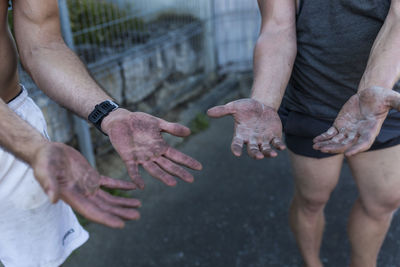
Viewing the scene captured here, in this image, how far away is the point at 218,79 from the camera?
5.23 metres

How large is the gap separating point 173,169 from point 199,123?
2971 millimetres

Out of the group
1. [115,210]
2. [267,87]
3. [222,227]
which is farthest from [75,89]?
[222,227]

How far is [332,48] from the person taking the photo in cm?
191

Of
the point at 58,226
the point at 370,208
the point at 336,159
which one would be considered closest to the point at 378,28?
the point at 336,159

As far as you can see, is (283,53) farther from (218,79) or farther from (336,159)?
(218,79)

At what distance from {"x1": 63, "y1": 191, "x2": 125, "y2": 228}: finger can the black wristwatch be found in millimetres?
446

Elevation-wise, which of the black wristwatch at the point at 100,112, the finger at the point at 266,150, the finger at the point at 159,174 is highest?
the black wristwatch at the point at 100,112

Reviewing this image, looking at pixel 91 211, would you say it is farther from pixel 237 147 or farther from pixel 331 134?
pixel 331 134

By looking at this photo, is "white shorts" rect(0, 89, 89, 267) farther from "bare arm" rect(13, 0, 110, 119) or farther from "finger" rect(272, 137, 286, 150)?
"finger" rect(272, 137, 286, 150)

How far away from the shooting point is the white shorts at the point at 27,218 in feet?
5.32

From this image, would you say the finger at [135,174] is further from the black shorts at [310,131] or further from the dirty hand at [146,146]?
the black shorts at [310,131]

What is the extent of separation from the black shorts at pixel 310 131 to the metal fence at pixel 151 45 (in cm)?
169

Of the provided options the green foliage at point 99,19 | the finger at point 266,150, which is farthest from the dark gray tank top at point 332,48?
the green foliage at point 99,19

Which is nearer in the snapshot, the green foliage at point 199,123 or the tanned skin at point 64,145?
the tanned skin at point 64,145
